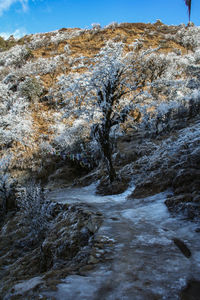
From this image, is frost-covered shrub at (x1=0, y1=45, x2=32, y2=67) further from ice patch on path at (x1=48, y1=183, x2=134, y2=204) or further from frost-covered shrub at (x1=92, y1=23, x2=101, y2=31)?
ice patch on path at (x1=48, y1=183, x2=134, y2=204)

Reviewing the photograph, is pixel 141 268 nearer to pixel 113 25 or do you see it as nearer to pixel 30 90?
pixel 30 90

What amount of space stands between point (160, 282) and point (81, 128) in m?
21.3

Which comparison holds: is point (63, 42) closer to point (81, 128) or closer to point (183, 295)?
point (81, 128)

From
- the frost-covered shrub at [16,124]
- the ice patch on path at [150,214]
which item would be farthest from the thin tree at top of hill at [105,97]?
the frost-covered shrub at [16,124]

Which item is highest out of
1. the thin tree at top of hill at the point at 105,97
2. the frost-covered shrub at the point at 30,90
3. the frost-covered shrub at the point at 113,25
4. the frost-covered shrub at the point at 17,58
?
the frost-covered shrub at the point at 113,25

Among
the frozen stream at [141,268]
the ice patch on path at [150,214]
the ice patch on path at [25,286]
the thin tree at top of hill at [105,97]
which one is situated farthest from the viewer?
the thin tree at top of hill at [105,97]

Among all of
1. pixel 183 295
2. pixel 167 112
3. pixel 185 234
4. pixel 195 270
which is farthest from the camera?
pixel 167 112

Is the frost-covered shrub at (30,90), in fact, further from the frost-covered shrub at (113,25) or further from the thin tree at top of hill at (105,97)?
the frost-covered shrub at (113,25)

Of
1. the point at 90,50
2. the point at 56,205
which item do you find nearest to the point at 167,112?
the point at 56,205

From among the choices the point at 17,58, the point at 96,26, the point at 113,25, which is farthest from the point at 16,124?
the point at 96,26

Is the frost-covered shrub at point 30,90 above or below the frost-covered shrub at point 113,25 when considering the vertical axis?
below

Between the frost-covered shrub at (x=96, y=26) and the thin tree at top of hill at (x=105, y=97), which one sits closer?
the thin tree at top of hill at (x=105, y=97)

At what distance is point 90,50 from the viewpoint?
4806 centimetres

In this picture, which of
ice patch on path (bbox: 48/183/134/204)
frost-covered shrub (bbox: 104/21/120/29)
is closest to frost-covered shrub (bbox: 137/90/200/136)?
ice patch on path (bbox: 48/183/134/204)
